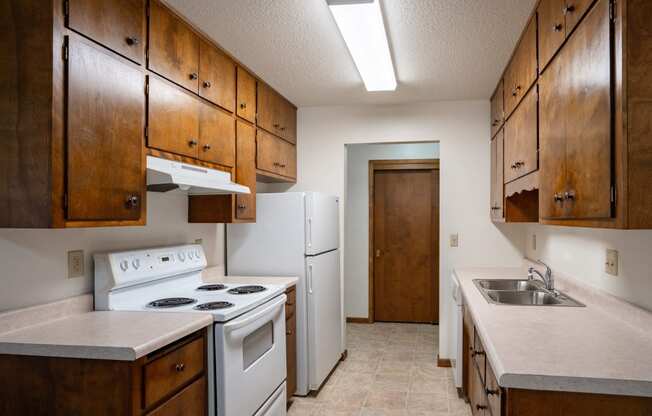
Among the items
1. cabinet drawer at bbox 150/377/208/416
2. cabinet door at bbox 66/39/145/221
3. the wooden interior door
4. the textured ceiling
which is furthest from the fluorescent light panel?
the wooden interior door

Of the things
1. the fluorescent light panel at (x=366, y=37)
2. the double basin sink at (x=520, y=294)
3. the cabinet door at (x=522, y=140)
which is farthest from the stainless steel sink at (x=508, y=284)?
the fluorescent light panel at (x=366, y=37)

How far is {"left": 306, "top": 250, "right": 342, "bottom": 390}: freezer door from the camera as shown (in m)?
3.34

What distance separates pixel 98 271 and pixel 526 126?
228 centimetres

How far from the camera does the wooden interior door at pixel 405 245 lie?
5.33 meters

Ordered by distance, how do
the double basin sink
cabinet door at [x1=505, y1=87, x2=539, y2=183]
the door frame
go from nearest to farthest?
cabinet door at [x1=505, y1=87, x2=539, y2=183], the double basin sink, the door frame

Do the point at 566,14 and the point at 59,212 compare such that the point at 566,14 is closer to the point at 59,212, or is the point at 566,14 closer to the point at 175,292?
the point at 59,212

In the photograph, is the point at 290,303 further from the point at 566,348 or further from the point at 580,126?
the point at 580,126

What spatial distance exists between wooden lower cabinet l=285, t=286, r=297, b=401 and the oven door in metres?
0.30

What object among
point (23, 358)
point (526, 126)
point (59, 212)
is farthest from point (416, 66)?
point (23, 358)

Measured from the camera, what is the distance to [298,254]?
3.32 metres

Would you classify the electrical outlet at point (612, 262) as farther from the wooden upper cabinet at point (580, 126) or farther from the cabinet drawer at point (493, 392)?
the cabinet drawer at point (493, 392)

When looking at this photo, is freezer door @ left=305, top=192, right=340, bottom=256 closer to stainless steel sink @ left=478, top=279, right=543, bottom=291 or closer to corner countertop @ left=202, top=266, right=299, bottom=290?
corner countertop @ left=202, top=266, right=299, bottom=290

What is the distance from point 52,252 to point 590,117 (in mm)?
2153

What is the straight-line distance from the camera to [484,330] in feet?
5.73
